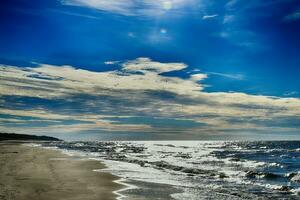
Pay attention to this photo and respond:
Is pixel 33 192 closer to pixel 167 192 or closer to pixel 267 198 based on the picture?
pixel 167 192

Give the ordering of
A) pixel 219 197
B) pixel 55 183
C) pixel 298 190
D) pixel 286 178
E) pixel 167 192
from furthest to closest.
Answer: pixel 286 178 → pixel 298 190 → pixel 55 183 → pixel 167 192 → pixel 219 197

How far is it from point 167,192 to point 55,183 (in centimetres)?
579

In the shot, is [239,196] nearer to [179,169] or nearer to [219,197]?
[219,197]

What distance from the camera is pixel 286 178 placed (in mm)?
28578

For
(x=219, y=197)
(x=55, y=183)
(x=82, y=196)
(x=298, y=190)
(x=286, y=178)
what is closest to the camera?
(x=82, y=196)

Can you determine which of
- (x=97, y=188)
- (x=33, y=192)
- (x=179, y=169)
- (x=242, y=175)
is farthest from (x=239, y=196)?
(x=179, y=169)

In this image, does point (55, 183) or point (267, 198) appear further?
point (55, 183)

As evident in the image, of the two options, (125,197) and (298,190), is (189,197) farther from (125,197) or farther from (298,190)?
(298,190)

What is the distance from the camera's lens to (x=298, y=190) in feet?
67.9

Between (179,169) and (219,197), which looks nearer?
(219,197)

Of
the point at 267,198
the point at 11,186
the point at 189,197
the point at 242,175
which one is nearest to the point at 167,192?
the point at 189,197

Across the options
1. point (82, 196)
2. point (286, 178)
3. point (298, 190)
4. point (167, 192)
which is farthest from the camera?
point (286, 178)

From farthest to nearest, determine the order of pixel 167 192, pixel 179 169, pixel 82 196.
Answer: pixel 179 169 < pixel 167 192 < pixel 82 196

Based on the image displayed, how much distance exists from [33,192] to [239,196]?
888cm
